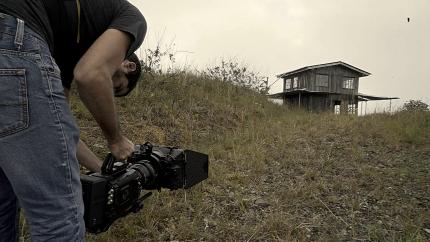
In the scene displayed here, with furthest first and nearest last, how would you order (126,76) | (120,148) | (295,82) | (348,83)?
(348,83) → (295,82) → (126,76) → (120,148)

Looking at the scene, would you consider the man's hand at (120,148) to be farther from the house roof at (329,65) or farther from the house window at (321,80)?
the house window at (321,80)

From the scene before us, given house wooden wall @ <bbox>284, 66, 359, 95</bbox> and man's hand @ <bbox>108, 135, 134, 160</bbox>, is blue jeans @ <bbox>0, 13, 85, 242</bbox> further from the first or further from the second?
house wooden wall @ <bbox>284, 66, 359, 95</bbox>

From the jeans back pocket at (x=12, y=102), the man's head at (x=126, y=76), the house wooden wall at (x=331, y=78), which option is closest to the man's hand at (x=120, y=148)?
the man's head at (x=126, y=76)

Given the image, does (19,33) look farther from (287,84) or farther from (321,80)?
(287,84)

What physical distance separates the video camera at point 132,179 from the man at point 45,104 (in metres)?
0.15

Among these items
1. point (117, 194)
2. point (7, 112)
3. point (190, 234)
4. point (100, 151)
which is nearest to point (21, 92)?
point (7, 112)

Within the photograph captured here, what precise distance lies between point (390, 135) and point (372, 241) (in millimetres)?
3752

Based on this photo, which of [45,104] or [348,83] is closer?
[45,104]

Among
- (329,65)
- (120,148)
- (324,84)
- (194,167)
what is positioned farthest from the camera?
(329,65)

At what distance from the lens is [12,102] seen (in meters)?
1.05

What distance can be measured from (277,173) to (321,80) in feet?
88.1

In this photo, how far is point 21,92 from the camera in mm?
1062

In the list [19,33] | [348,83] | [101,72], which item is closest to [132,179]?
[101,72]

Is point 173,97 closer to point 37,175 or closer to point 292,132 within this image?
point 292,132
